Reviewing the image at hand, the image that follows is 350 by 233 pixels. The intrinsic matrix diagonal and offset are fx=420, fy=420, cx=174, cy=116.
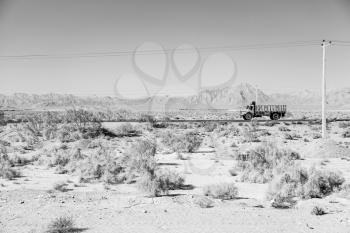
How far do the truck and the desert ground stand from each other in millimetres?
29619

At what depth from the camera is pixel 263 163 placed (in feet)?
64.4

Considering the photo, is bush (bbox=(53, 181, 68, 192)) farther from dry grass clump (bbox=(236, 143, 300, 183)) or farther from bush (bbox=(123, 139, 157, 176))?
dry grass clump (bbox=(236, 143, 300, 183))

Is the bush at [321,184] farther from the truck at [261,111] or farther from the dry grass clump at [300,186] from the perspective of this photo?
the truck at [261,111]

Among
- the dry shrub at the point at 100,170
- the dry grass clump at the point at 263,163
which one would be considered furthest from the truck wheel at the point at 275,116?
the dry shrub at the point at 100,170

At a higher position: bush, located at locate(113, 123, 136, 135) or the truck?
the truck

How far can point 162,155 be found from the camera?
24.5 meters

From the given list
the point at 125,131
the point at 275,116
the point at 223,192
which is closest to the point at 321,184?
the point at 223,192

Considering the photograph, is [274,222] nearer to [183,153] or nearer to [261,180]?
[261,180]

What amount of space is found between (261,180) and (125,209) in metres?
6.53

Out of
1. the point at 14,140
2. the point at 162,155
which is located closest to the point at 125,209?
the point at 162,155

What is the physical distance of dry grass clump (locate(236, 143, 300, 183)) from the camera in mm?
17281

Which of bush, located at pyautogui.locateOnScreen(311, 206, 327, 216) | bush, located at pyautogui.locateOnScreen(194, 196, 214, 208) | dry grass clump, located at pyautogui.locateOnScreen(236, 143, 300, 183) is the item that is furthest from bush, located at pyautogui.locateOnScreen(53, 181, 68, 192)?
bush, located at pyautogui.locateOnScreen(311, 206, 327, 216)

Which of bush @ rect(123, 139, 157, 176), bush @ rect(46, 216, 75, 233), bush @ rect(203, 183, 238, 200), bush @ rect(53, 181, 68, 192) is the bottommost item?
bush @ rect(46, 216, 75, 233)

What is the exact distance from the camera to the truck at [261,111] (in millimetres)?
55375
